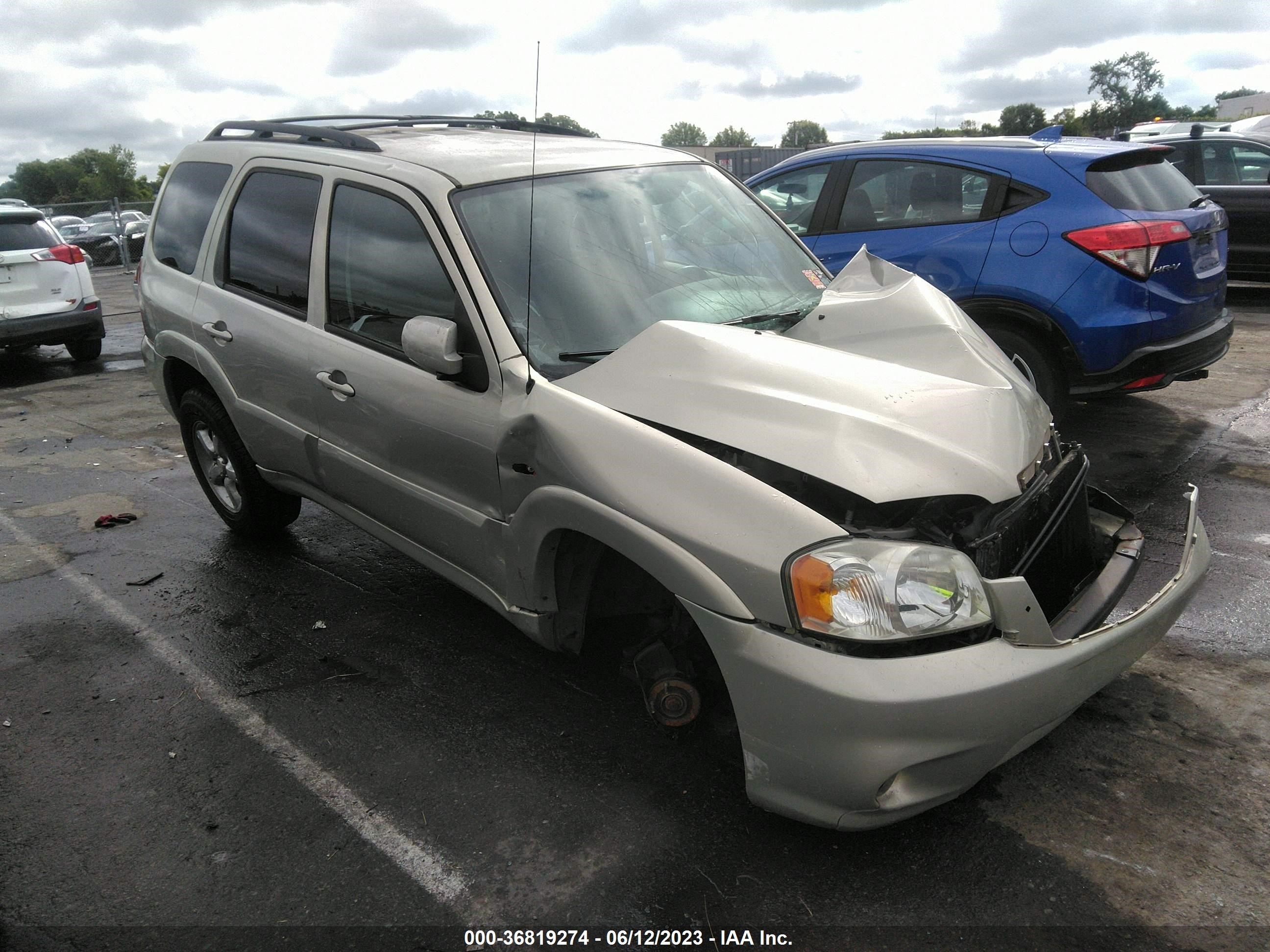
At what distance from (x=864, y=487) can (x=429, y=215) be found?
1760mm

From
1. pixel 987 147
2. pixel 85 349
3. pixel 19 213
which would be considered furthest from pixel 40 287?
pixel 987 147

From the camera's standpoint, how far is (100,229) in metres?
26.7

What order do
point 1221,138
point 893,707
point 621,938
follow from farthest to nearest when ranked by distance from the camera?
1. point 1221,138
2. point 621,938
3. point 893,707

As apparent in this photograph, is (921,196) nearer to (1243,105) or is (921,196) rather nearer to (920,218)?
(920,218)

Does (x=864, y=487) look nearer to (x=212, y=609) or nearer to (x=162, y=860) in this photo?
(x=162, y=860)

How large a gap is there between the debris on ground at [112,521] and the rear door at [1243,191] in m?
10.5

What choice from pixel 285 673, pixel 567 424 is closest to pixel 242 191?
pixel 285 673

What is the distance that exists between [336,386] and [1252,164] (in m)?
10.7

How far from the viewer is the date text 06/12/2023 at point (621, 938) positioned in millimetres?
2299

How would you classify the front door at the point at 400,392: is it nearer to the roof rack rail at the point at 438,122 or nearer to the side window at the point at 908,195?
the roof rack rail at the point at 438,122

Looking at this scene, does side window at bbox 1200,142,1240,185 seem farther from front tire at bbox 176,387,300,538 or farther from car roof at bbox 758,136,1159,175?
front tire at bbox 176,387,300,538

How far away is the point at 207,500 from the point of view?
567 cm

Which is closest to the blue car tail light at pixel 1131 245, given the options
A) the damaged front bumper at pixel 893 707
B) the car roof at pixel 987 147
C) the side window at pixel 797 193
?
the car roof at pixel 987 147

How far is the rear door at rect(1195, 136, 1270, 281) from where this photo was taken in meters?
10.1
